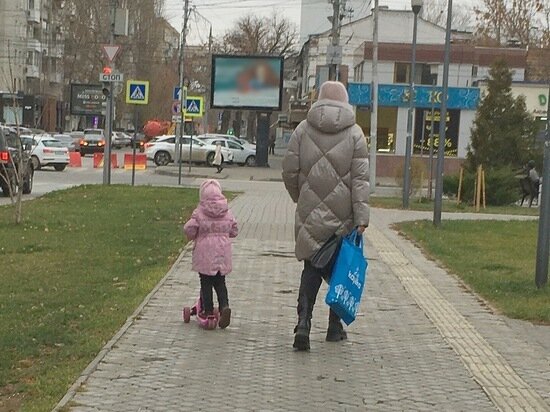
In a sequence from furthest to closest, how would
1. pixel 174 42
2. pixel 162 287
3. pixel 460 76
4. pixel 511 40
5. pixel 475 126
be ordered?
pixel 174 42 < pixel 511 40 < pixel 460 76 < pixel 475 126 < pixel 162 287

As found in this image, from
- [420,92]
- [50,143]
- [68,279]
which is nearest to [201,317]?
[68,279]

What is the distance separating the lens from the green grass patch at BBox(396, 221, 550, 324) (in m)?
10.5

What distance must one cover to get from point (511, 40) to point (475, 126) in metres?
35.2

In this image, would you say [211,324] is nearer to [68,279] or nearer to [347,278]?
[347,278]

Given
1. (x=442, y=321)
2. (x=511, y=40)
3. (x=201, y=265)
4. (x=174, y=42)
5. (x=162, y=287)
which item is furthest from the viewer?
(x=174, y=42)

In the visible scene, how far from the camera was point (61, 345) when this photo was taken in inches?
298

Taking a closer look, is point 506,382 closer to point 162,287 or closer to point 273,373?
point 273,373

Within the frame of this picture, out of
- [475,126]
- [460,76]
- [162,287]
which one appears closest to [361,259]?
[162,287]

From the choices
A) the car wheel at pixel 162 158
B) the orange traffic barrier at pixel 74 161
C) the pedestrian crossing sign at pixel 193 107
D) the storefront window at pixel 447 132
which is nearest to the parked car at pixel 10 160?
the pedestrian crossing sign at pixel 193 107

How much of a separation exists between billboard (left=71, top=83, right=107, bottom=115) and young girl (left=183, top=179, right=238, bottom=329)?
228 feet

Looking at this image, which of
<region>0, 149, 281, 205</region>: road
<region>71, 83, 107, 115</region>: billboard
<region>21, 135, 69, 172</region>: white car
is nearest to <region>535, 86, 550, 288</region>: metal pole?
<region>0, 149, 281, 205</region>: road

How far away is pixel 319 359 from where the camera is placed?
24.1ft

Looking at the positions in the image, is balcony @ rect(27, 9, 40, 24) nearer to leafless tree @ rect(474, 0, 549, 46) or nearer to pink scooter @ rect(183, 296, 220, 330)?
leafless tree @ rect(474, 0, 549, 46)

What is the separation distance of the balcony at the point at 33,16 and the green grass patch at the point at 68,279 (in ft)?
257
